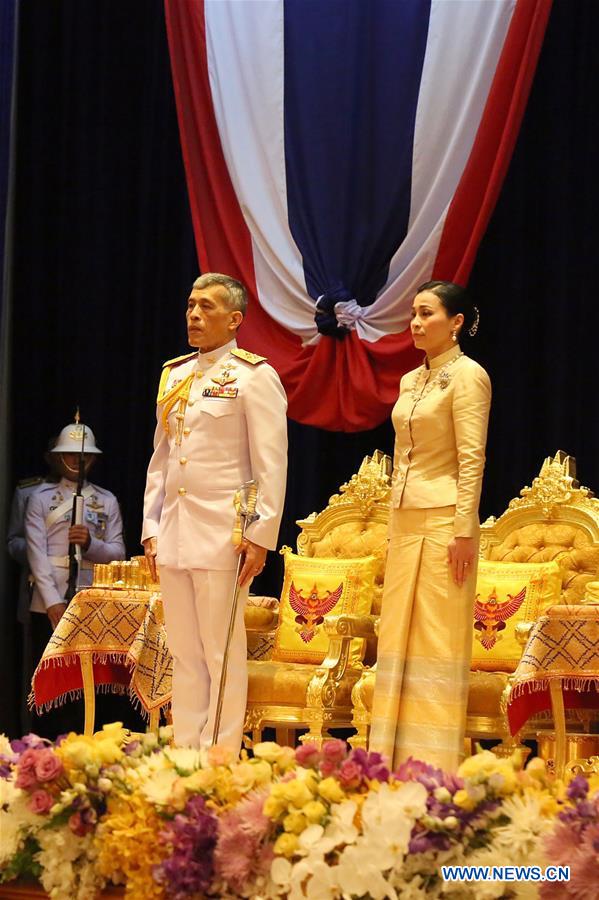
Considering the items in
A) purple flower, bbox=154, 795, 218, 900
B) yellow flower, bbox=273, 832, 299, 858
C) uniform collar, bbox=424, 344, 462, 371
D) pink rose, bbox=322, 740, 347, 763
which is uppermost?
uniform collar, bbox=424, 344, 462, 371

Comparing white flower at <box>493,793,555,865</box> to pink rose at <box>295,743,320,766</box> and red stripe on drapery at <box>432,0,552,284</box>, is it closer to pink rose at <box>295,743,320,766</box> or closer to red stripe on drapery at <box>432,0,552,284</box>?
pink rose at <box>295,743,320,766</box>

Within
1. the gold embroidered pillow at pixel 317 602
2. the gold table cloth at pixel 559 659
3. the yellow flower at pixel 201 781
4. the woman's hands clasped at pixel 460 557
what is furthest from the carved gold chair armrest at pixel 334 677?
the yellow flower at pixel 201 781

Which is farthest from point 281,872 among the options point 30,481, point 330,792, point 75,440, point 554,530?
point 30,481

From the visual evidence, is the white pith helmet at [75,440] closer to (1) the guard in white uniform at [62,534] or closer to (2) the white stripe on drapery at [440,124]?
(1) the guard in white uniform at [62,534]

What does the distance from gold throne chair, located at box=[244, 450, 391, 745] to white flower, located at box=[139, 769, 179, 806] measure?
2650 mm

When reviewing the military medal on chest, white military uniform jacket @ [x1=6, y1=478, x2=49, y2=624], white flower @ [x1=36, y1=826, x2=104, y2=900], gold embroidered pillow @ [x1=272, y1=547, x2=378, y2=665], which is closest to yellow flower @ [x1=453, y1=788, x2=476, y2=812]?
white flower @ [x1=36, y1=826, x2=104, y2=900]

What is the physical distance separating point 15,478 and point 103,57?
231cm

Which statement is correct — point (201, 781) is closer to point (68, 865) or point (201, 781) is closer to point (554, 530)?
point (68, 865)

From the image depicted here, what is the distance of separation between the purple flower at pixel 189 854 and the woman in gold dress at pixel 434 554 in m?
2.03

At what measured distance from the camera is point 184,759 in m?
2.17

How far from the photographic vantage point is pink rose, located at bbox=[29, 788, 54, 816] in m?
2.12

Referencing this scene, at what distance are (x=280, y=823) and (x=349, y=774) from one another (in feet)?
0.44

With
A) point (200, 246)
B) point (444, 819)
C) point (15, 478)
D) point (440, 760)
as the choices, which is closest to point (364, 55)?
point (200, 246)

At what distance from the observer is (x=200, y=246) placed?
6480 mm
